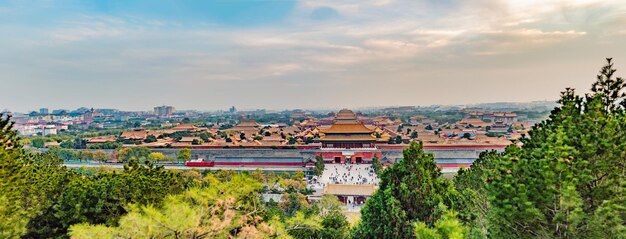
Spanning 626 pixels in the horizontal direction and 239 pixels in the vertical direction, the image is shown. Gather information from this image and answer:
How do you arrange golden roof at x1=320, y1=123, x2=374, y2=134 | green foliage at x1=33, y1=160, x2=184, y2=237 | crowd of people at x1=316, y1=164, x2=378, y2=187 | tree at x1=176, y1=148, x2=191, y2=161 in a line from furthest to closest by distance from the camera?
1. golden roof at x1=320, y1=123, x2=374, y2=134
2. tree at x1=176, y1=148, x2=191, y2=161
3. crowd of people at x1=316, y1=164, x2=378, y2=187
4. green foliage at x1=33, y1=160, x2=184, y2=237

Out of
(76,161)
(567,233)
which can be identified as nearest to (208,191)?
(567,233)

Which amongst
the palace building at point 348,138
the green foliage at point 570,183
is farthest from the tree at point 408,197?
the palace building at point 348,138

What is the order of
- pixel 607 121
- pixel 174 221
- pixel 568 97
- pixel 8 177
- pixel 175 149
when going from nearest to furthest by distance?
pixel 174 221 → pixel 607 121 → pixel 568 97 → pixel 8 177 → pixel 175 149

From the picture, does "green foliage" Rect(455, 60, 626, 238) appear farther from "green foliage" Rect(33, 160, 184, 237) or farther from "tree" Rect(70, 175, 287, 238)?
"green foliage" Rect(33, 160, 184, 237)

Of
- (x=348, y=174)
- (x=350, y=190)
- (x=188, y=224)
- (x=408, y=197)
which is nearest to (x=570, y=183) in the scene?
(x=408, y=197)

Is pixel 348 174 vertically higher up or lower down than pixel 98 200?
lower down

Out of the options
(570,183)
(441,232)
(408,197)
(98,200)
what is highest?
(570,183)

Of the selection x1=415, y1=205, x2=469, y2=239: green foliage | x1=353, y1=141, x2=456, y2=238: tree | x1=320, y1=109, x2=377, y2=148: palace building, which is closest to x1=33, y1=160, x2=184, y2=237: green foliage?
x1=353, y1=141, x2=456, y2=238: tree

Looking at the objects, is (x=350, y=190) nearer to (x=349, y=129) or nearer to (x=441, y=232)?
(x=349, y=129)

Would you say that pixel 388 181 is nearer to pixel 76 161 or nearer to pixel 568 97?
pixel 568 97
